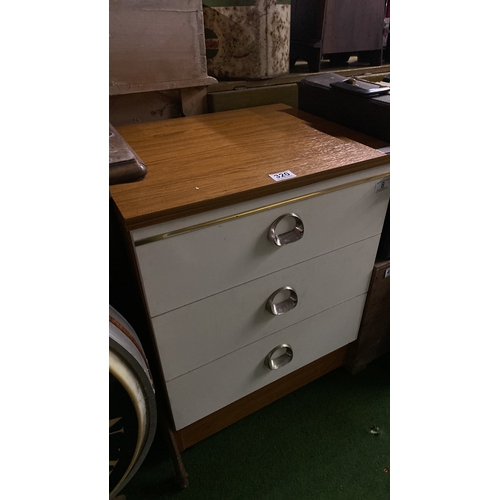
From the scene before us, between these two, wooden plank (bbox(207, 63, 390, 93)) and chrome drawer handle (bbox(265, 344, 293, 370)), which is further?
wooden plank (bbox(207, 63, 390, 93))

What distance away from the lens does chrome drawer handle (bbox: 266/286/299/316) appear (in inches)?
34.2

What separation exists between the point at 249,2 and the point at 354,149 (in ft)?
1.86

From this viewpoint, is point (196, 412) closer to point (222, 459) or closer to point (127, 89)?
point (222, 459)

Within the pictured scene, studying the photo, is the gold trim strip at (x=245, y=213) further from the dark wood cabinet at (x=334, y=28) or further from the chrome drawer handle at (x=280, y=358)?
the dark wood cabinet at (x=334, y=28)

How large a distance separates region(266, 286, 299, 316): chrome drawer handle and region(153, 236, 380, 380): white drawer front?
0.01 metres

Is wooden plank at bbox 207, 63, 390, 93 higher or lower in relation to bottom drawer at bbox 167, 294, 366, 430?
higher

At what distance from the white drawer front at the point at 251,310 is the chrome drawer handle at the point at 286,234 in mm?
90

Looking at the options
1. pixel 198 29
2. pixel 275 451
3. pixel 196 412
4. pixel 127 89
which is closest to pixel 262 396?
pixel 275 451

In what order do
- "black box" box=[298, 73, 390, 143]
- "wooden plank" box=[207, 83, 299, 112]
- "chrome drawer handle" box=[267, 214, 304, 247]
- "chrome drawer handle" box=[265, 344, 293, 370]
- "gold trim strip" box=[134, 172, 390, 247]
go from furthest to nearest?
"wooden plank" box=[207, 83, 299, 112] → "chrome drawer handle" box=[265, 344, 293, 370] → "black box" box=[298, 73, 390, 143] → "chrome drawer handle" box=[267, 214, 304, 247] → "gold trim strip" box=[134, 172, 390, 247]

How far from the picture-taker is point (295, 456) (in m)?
1.06

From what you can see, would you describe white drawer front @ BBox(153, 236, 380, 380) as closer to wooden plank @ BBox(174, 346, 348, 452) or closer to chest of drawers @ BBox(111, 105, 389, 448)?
chest of drawers @ BBox(111, 105, 389, 448)

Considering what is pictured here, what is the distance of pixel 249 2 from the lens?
1.05 metres

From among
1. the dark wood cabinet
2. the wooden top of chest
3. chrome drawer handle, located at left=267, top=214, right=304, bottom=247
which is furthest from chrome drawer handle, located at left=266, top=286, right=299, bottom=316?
the dark wood cabinet


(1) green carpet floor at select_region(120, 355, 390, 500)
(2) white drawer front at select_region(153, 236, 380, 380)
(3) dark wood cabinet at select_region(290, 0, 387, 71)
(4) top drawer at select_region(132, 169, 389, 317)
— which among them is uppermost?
(3) dark wood cabinet at select_region(290, 0, 387, 71)
